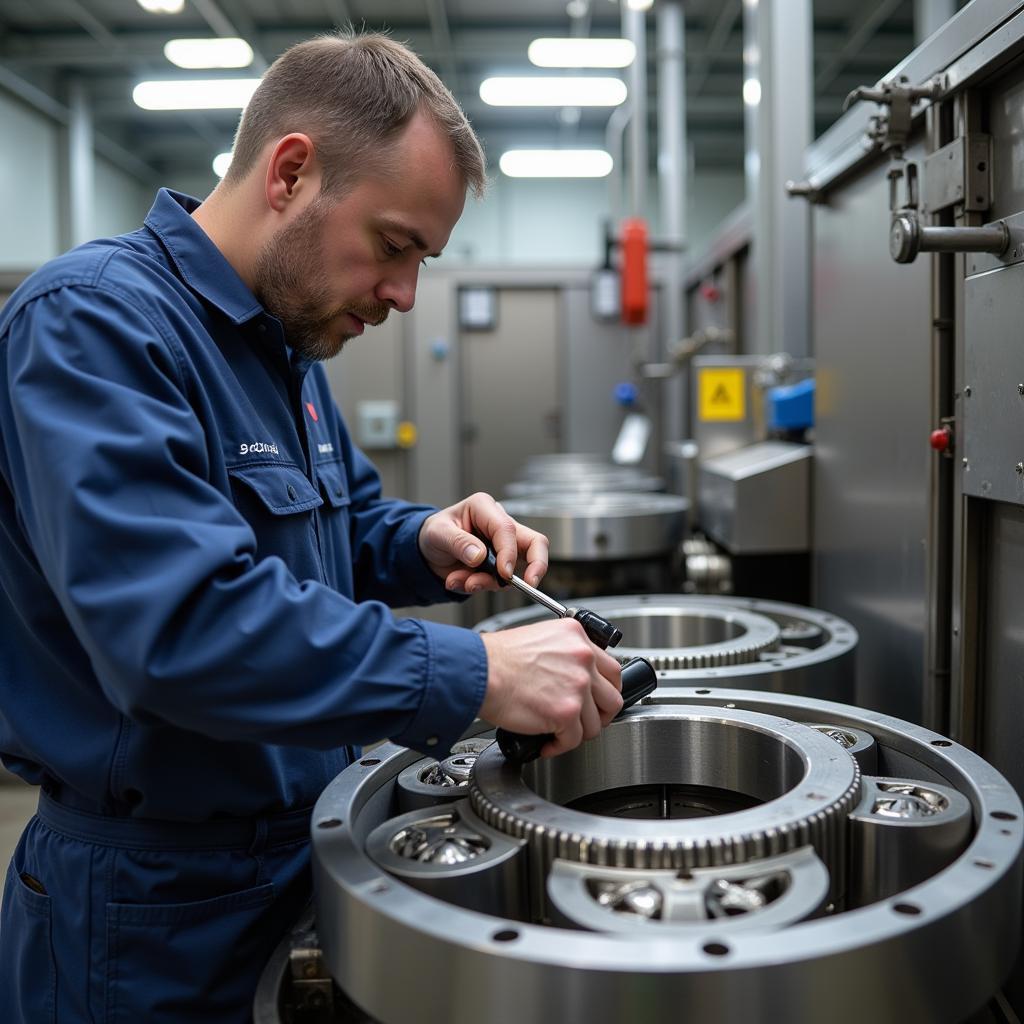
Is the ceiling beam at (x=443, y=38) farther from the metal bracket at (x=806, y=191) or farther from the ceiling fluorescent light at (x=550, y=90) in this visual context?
the metal bracket at (x=806, y=191)

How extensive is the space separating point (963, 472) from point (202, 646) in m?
0.84

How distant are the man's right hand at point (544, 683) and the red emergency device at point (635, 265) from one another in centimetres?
310

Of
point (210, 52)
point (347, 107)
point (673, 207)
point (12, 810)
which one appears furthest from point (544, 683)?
point (210, 52)

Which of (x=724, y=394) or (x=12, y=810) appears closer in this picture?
(x=724, y=394)

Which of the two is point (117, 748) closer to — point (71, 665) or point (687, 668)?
point (71, 665)

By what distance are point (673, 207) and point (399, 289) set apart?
376 centimetres

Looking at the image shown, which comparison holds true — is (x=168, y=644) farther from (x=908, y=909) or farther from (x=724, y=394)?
(x=724, y=394)

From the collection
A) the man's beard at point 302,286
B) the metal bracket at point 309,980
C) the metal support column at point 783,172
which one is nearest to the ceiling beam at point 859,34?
the metal support column at point 783,172

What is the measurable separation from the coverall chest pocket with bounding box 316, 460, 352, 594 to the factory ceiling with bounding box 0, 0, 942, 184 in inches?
189

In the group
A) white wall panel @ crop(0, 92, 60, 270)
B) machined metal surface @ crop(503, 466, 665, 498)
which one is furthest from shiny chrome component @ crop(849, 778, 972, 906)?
white wall panel @ crop(0, 92, 60, 270)

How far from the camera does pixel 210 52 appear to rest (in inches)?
201

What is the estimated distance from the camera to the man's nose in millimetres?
936

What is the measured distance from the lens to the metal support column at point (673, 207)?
4270mm

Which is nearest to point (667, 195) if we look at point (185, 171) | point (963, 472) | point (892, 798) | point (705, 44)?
point (705, 44)
